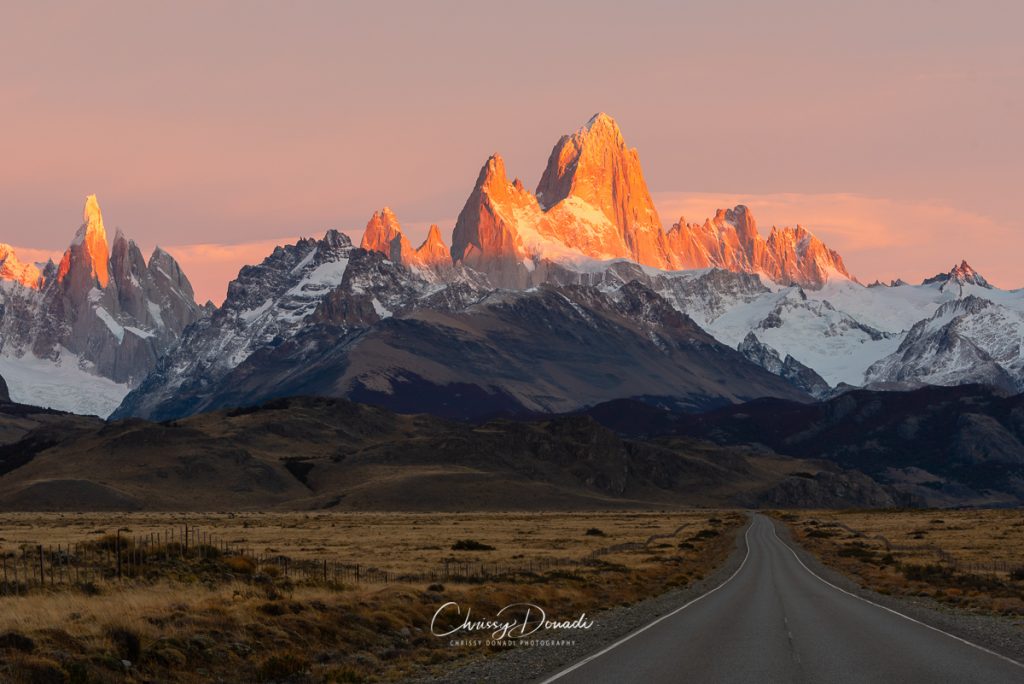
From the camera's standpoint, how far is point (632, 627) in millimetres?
42531

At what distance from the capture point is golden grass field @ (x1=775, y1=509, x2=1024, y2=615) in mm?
58047

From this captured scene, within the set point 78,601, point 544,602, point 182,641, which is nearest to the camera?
point 182,641

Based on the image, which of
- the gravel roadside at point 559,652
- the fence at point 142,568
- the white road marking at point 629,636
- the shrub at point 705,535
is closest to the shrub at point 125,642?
the gravel roadside at point 559,652

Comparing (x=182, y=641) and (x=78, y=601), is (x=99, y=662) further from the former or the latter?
(x=78, y=601)

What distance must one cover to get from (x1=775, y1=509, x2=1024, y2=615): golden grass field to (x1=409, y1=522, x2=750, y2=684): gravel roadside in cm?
1341

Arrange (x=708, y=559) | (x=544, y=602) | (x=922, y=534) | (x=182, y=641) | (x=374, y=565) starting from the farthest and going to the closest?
(x=922, y=534) < (x=708, y=559) < (x=374, y=565) < (x=544, y=602) < (x=182, y=641)

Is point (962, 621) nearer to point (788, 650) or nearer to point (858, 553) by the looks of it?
point (788, 650)

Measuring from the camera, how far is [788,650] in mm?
34344

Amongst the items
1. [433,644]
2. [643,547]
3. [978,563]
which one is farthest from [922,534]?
[433,644]

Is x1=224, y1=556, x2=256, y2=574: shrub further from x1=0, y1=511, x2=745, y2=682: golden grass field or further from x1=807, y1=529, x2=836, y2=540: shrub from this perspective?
x1=807, y1=529, x2=836, y2=540: shrub

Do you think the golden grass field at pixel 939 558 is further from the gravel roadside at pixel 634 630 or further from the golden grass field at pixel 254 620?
the golden grass field at pixel 254 620

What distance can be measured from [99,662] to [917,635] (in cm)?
2352

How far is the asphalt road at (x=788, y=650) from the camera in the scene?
2966cm

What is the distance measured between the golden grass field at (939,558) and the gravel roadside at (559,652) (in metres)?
13.4
